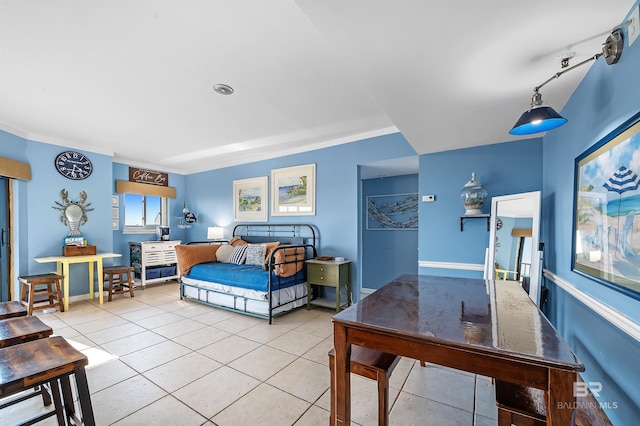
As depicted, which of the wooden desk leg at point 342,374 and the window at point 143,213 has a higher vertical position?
the window at point 143,213

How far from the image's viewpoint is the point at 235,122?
3.43 metres

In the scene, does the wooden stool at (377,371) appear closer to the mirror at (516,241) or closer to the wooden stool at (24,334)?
the wooden stool at (24,334)

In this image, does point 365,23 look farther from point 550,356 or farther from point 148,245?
point 148,245

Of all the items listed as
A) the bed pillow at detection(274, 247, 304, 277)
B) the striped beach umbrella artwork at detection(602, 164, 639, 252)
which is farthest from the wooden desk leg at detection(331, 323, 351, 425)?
the bed pillow at detection(274, 247, 304, 277)

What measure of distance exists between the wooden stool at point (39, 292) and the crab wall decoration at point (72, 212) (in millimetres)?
837

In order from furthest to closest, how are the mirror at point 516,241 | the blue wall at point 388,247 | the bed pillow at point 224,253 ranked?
1. the bed pillow at point 224,253
2. the blue wall at point 388,247
3. the mirror at point 516,241

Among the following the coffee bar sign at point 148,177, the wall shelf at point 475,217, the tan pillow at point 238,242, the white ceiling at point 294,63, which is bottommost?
the tan pillow at point 238,242

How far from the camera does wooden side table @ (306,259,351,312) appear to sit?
355 centimetres

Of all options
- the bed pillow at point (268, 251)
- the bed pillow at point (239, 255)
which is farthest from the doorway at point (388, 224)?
the bed pillow at point (239, 255)

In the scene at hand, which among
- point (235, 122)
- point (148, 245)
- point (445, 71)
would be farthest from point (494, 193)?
point (148, 245)

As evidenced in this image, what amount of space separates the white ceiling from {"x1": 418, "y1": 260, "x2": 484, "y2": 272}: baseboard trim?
52.6 inches

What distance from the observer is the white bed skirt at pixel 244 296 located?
3.45 meters

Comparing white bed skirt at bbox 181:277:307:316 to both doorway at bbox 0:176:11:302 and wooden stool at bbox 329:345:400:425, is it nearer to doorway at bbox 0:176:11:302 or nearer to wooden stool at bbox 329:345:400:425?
wooden stool at bbox 329:345:400:425

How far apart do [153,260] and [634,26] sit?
6.45 meters
